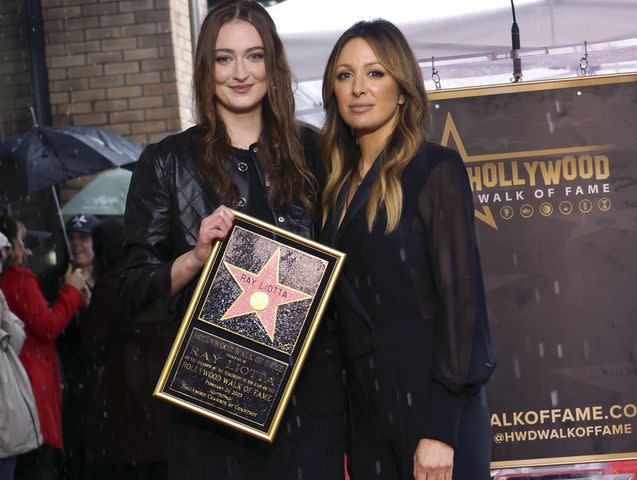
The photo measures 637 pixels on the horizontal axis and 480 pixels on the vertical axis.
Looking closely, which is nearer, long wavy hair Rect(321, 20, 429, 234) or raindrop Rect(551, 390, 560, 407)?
long wavy hair Rect(321, 20, 429, 234)

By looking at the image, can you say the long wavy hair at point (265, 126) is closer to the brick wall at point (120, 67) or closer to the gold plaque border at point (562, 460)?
the gold plaque border at point (562, 460)

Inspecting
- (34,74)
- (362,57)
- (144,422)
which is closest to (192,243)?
(362,57)

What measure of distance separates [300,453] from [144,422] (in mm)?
3206

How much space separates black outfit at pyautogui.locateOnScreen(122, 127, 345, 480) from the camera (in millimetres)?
3369

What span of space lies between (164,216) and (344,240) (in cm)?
56

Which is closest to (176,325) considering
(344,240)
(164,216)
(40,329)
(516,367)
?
(164,216)

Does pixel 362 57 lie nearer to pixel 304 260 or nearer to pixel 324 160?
pixel 324 160

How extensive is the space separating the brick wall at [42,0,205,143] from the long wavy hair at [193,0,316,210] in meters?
5.67

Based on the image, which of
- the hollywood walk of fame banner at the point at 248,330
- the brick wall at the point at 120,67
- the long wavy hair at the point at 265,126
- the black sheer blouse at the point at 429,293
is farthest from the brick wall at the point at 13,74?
the black sheer blouse at the point at 429,293

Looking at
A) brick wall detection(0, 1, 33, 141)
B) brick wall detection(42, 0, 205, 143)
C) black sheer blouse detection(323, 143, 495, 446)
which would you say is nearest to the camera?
black sheer blouse detection(323, 143, 495, 446)

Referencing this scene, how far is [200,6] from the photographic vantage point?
982 cm

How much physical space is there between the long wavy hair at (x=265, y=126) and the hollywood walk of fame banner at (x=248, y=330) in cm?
28

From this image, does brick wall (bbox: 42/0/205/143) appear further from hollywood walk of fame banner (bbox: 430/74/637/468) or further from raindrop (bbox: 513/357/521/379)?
raindrop (bbox: 513/357/521/379)

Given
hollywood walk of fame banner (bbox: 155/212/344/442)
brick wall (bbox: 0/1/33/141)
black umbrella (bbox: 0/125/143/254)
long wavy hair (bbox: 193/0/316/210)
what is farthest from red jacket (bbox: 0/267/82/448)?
hollywood walk of fame banner (bbox: 155/212/344/442)
